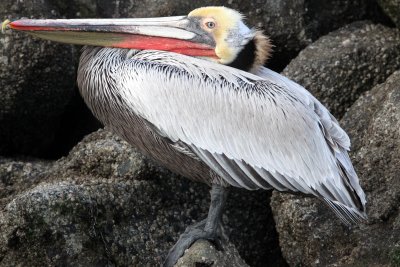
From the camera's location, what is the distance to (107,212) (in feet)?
20.2

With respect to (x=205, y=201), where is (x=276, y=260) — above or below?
below

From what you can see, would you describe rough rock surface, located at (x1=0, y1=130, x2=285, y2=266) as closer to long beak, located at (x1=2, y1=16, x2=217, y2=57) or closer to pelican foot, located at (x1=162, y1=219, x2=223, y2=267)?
pelican foot, located at (x1=162, y1=219, x2=223, y2=267)

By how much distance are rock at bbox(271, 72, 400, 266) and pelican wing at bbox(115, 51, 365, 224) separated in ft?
1.31

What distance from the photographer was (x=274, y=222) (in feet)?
23.1

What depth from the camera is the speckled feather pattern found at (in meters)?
5.79

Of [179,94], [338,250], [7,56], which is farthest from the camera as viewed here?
[7,56]

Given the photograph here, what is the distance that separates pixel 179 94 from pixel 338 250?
1.35m

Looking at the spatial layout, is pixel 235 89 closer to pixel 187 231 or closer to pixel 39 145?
pixel 187 231

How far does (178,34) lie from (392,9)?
5.76 ft

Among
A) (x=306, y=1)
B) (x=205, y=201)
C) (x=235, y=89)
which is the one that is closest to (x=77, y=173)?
(x=205, y=201)

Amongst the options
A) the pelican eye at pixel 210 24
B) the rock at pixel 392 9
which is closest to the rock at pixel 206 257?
the pelican eye at pixel 210 24

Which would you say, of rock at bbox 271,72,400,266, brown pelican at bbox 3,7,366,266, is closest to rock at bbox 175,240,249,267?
brown pelican at bbox 3,7,366,266

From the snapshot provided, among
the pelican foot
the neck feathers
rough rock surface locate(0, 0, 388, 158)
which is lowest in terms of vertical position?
the pelican foot

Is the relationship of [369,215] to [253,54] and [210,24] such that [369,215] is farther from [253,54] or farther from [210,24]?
[210,24]
